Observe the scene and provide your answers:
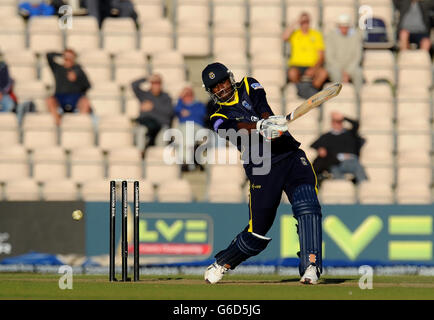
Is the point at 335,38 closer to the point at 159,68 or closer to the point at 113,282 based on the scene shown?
the point at 159,68

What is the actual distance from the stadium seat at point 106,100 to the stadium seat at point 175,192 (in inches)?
72.2

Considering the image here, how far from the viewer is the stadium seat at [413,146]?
1493 centimetres

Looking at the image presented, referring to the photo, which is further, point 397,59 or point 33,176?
point 397,59

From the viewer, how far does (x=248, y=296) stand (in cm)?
810

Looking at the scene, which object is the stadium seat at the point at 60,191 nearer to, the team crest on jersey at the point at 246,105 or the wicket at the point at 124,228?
the wicket at the point at 124,228

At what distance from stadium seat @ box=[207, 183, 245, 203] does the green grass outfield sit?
13.7 feet

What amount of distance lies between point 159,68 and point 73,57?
1315 millimetres

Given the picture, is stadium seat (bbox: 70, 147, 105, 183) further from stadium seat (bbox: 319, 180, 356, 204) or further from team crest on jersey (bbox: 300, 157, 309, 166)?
team crest on jersey (bbox: 300, 157, 309, 166)

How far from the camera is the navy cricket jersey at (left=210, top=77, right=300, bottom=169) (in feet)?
30.4

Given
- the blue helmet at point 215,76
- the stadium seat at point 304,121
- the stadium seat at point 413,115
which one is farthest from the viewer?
the stadium seat at point 413,115

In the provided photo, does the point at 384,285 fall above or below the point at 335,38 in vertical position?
below

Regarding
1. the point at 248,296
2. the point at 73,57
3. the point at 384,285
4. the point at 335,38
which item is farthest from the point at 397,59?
the point at 248,296
